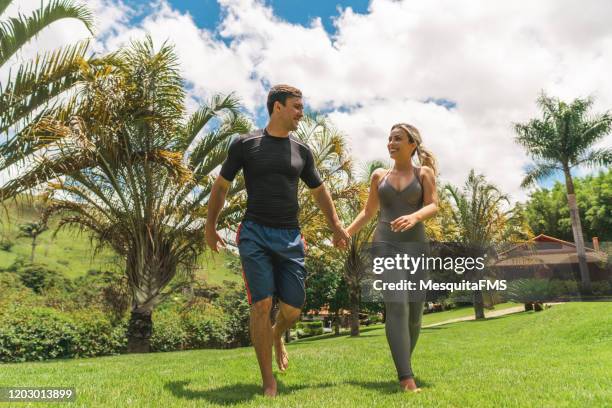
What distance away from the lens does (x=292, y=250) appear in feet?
11.8

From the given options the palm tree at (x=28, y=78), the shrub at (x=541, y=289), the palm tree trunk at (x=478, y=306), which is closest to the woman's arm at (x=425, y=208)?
the palm tree at (x=28, y=78)

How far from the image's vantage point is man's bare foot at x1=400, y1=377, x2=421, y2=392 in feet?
10.7

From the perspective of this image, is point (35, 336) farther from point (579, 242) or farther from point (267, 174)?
point (579, 242)

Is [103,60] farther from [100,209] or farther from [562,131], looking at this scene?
[562,131]

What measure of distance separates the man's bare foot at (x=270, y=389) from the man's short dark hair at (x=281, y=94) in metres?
1.95

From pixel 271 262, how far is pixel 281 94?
1281 mm

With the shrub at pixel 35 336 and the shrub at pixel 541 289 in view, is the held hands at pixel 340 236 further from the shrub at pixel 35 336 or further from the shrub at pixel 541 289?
the shrub at pixel 541 289

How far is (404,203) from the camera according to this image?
3777mm

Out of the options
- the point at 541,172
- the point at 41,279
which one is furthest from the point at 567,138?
the point at 41,279

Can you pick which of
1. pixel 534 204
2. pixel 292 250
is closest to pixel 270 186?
pixel 292 250

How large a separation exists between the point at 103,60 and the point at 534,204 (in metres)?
55.2

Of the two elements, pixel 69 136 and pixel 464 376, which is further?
pixel 69 136

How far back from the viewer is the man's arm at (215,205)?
373 cm

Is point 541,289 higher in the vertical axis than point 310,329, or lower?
higher
